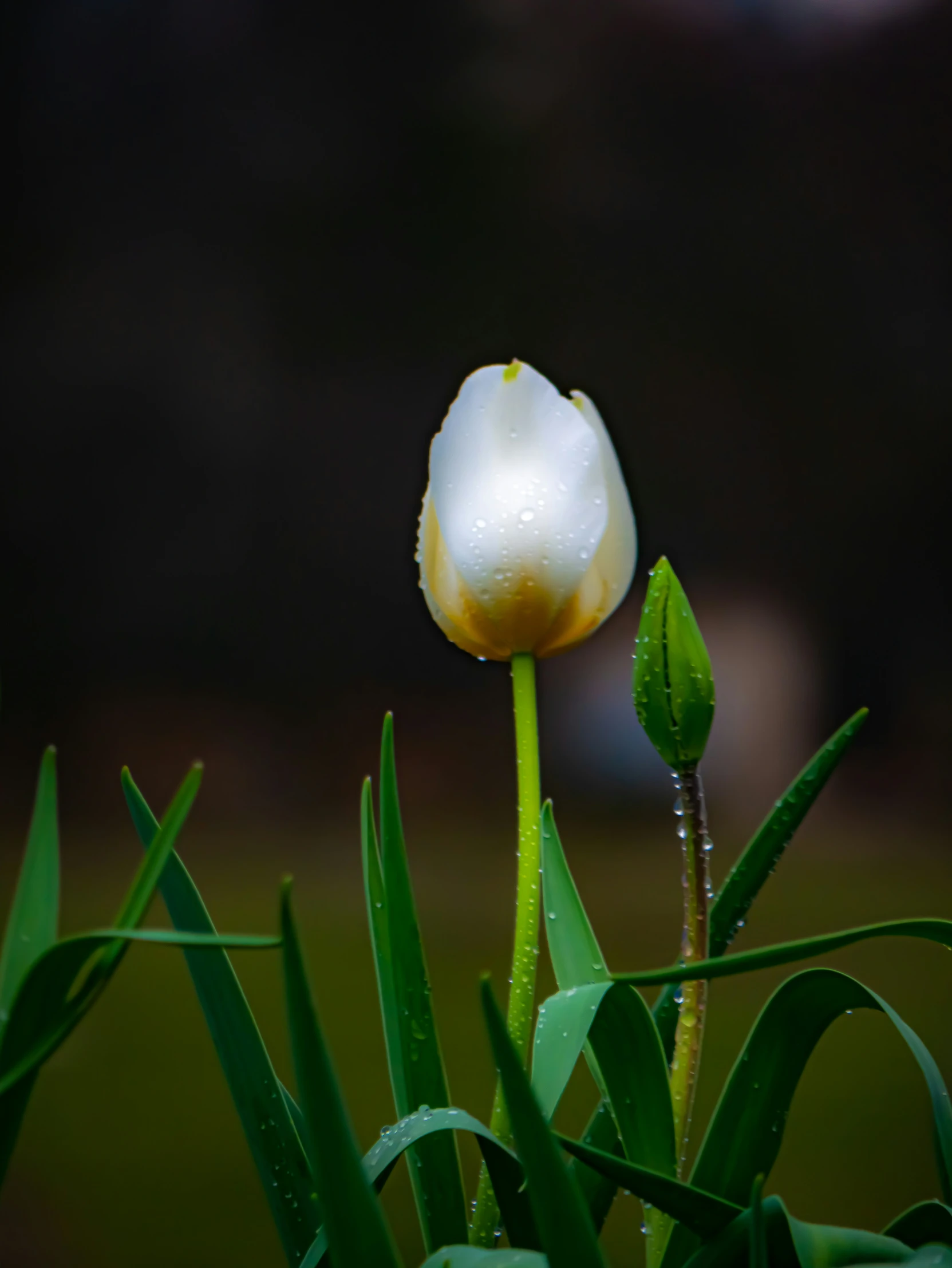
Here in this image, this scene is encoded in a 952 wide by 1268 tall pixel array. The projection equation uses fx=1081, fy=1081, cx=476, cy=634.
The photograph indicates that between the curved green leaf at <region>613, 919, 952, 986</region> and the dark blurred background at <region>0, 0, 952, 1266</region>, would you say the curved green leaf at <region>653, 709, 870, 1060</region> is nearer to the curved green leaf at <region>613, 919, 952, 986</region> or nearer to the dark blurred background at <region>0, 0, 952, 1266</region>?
the curved green leaf at <region>613, 919, 952, 986</region>

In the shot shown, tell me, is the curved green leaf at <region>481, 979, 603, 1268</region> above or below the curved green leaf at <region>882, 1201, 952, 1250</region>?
above

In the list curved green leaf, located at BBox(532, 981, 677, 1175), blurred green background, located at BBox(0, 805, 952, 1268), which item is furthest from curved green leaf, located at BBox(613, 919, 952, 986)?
blurred green background, located at BBox(0, 805, 952, 1268)

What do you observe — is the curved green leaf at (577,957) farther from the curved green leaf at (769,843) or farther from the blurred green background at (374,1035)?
the blurred green background at (374,1035)

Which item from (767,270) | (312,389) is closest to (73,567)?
(312,389)

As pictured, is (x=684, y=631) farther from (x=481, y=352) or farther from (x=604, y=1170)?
(x=481, y=352)

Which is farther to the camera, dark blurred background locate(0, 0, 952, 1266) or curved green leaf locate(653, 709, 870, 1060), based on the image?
dark blurred background locate(0, 0, 952, 1266)

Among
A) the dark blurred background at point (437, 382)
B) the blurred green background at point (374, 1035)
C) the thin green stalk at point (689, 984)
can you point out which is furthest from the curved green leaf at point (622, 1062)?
the dark blurred background at point (437, 382)

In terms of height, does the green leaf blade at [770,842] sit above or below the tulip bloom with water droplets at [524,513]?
below
